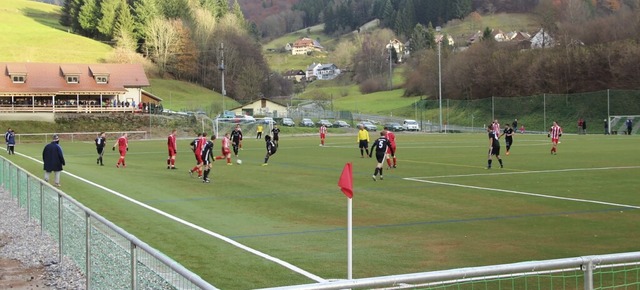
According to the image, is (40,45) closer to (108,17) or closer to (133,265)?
(108,17)

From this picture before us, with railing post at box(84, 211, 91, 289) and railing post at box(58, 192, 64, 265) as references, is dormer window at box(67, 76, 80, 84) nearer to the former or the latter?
railing post at box(58, 192, 64, 265)

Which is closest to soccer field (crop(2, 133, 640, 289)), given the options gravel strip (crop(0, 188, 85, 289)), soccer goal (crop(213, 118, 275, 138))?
gravel strip (crop(0, 188, 85, 289))

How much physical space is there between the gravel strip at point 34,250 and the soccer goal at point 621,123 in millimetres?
63109

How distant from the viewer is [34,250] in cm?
1407

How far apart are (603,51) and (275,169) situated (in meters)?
67.4

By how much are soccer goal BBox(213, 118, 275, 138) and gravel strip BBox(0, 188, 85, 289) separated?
190 feet

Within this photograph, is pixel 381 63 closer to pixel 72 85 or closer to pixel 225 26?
pixel 225 26

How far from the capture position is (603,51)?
8850 cm

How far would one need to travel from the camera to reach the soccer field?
12469 millimetres

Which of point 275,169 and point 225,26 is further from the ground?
point 225,26

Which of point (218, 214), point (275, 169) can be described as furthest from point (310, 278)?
point (275, 169)

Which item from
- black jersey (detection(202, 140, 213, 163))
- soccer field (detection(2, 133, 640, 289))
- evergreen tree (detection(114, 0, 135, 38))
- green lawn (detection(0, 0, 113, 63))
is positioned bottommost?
soccer field (detection(2, 133, 640, 289))

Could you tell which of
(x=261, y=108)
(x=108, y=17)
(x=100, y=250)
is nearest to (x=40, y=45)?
(x=108, y=17)

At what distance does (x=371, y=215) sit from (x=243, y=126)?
6065 cm
